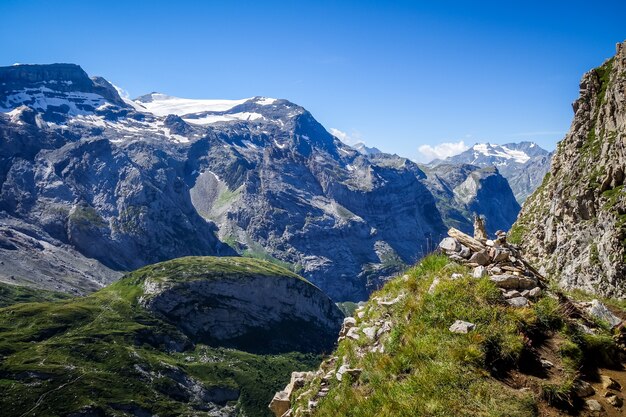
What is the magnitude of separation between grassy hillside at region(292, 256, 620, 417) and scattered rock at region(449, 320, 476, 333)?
0.55ft

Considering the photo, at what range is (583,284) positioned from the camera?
69.8 m

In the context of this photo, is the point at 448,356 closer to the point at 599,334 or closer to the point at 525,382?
the point at 525,382

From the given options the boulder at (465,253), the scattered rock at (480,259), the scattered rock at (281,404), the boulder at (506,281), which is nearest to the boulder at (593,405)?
the boulder at (506,281)

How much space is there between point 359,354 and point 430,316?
3888 mm

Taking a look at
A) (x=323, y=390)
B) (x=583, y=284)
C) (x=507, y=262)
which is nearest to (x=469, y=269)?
(x=507, y=262)

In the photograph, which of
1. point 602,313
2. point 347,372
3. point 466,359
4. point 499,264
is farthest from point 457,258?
point 347,372

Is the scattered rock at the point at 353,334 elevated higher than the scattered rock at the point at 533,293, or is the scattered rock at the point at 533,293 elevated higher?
the scattered rock at the point at 533,293

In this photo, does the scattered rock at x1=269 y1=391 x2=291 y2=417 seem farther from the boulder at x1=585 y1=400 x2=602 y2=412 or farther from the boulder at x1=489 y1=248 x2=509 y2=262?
the boulder at x1=585 y1=400 x2=602 y2=412

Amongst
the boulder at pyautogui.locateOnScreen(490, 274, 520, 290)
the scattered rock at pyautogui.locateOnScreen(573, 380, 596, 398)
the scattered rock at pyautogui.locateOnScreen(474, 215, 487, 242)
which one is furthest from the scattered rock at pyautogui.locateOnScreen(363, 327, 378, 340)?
the scattered rock at pyautogui.locateOnScreen(474, 215, 487, 242)

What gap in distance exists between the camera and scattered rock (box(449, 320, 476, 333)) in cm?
1432

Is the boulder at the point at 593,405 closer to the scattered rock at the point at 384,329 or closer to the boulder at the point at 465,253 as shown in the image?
the scattered rock at the point at 384,329

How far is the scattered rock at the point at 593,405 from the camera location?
40.9 ft

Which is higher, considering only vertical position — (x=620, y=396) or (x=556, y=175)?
(x=556, y=175)

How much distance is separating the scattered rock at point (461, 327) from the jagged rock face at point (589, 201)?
59148 mm
